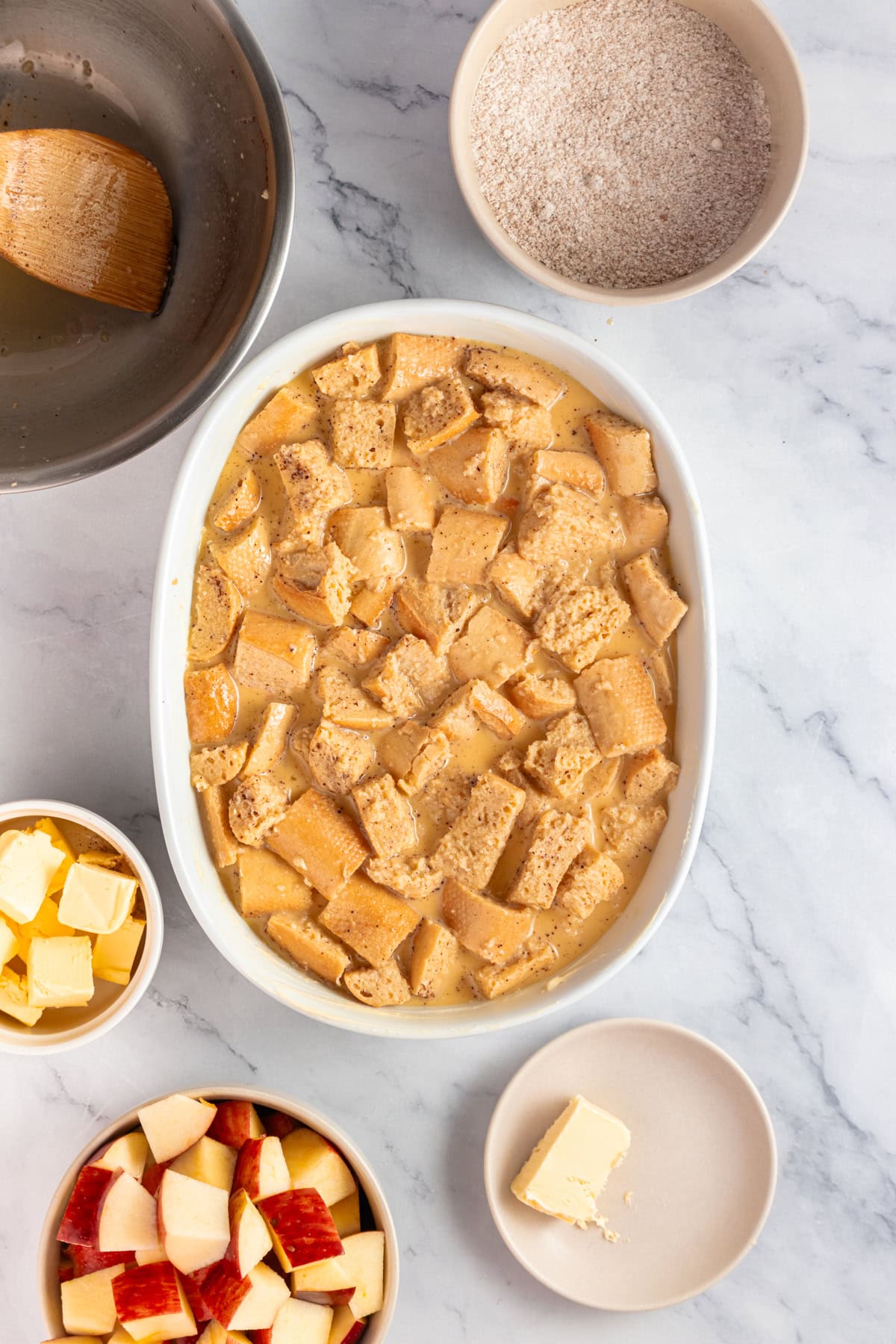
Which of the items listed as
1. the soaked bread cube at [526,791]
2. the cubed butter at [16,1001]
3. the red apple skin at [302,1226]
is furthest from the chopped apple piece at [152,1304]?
the soaked bread cube at [526,791]

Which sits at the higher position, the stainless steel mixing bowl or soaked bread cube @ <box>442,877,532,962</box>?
the stainless steel mixing bowl

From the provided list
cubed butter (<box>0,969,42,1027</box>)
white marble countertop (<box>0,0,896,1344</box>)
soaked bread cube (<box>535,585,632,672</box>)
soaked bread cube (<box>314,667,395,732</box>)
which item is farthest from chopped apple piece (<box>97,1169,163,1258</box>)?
A: soaked bread cube (<box>535,585,632,672</box>)

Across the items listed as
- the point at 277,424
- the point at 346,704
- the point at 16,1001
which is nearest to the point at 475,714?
the point at 346,704

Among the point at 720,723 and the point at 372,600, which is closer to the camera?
the point at 372,600

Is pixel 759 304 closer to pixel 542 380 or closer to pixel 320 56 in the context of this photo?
pixel 542 380

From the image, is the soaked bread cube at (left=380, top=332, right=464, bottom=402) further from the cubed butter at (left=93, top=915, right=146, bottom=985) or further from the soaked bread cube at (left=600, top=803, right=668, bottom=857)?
the cubed butter at (left=93, top=915, right=146, bottom=985)

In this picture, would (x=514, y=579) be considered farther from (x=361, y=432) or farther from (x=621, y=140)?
(x=621, y=140)
